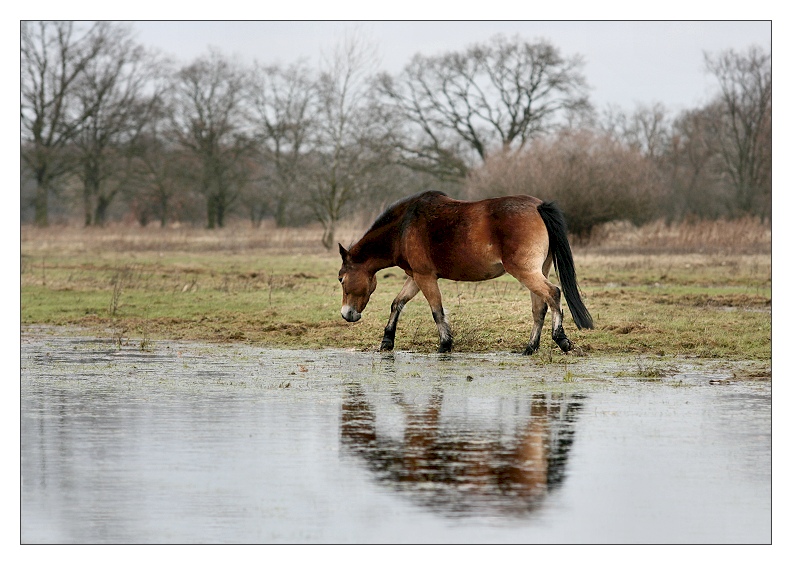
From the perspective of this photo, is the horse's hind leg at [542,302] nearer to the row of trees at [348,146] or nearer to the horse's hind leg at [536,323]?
the horse's hind leg at [536,323]

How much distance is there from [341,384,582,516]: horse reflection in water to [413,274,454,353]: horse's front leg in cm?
377

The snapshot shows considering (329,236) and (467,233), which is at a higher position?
(329,236)

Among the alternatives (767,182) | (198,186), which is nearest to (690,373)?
(767,182)

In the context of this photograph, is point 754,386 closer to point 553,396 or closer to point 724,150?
point 553,396

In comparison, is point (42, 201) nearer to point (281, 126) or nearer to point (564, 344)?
point (281, 126)

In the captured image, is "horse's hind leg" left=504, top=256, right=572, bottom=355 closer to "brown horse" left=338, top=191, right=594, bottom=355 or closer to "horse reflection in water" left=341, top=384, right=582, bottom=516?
"brown horse" left=338, top=191, right=594, bottom=355

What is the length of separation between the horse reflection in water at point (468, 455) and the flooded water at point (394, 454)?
2 centimetres

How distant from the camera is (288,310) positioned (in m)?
18.2

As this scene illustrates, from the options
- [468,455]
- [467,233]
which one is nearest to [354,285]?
[467,233]

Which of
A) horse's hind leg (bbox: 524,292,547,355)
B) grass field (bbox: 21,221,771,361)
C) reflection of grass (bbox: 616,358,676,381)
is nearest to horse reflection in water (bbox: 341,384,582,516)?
reflection of grass (bbox: 616,358,676,381)

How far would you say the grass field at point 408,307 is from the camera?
14750 millimetres

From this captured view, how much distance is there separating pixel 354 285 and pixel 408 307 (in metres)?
4.01

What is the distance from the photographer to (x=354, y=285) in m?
14.4

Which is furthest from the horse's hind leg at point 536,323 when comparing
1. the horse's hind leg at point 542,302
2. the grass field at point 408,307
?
the grass field at point 408,307
